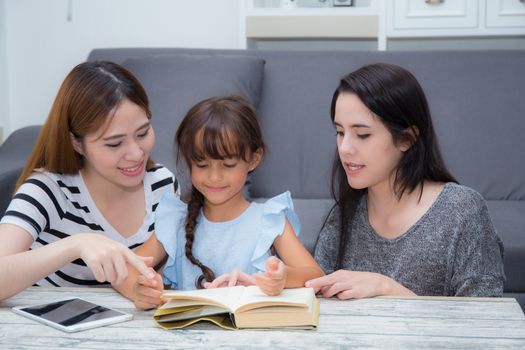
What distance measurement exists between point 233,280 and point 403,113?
0.51 metres

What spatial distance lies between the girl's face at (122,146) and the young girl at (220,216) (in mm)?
94

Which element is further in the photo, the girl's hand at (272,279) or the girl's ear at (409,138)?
the girl's ear at (409,138)

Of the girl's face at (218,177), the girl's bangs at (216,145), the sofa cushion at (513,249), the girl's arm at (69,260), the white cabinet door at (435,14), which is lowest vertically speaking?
the sofa cushion at (513,249)

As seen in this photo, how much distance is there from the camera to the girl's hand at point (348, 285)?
1.26 m

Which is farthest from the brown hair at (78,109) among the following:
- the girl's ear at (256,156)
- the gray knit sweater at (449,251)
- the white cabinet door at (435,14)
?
the white cabinet door at (435,14)

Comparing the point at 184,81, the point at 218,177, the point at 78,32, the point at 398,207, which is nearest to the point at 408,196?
the point at 398,207

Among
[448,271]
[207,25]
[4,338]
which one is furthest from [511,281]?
[207,25]

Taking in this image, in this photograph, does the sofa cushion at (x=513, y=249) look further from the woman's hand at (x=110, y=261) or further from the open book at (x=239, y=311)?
the woman's hand at (x=110, y=261)

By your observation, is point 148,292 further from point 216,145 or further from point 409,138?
point 409,138

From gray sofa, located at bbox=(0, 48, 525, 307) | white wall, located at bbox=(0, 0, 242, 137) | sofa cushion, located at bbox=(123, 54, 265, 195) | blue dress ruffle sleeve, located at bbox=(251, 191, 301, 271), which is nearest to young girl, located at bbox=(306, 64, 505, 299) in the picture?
blue dress ruffle sleeve, located at bbox=(251, 191, 301, 271)

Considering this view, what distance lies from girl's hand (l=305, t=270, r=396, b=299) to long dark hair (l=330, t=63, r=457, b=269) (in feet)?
1.11

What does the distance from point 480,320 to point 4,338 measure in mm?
693

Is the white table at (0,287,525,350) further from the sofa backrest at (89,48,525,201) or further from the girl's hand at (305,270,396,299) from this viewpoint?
the sofa backrest at (89,48,525,201)

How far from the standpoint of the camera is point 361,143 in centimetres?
152
